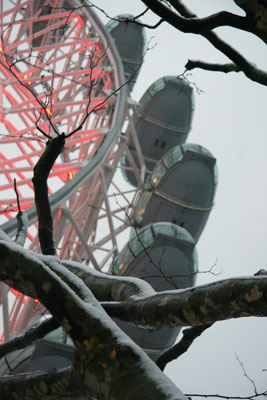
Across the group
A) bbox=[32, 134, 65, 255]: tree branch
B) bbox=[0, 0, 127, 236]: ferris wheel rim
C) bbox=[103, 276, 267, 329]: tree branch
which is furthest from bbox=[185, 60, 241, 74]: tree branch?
bbox=[0, 0, 127, 236]: ferris wheel rim

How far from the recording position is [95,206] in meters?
19.7

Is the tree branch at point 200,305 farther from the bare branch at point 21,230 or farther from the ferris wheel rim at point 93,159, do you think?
the ferris wheel rim at point 93,159

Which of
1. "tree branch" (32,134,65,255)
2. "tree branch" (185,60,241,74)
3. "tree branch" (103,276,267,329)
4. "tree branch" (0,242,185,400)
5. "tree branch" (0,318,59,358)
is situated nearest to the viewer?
"tree branch" (0,242,185,400)

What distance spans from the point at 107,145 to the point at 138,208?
7.31 metres

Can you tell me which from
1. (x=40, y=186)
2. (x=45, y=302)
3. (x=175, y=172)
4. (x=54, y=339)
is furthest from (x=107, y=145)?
(x=45, y=302)

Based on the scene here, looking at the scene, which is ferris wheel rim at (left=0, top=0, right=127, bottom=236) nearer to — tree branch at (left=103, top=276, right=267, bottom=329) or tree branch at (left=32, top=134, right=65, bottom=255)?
tree branch at (left=32, top=134, right=65, bottom=255)

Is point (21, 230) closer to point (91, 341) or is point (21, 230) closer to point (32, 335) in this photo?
point (32, 335)

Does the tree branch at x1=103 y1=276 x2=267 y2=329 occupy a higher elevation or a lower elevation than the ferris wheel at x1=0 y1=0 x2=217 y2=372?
lower

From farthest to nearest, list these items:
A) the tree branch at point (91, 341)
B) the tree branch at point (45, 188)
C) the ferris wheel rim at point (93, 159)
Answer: the ferris wheel rim at point (93, 159) < the tree branch at point (45, 188) < the tree branch at point (91, 341)

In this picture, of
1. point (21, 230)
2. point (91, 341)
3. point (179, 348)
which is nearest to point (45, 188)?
point (21, 230)

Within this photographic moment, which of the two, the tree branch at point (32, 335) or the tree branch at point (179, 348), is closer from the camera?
the tree branch at point (32, 335)

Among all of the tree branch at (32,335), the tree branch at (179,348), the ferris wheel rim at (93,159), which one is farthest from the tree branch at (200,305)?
the ferris wheel rim at (93,159)

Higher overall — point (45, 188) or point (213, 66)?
point (213, 66)

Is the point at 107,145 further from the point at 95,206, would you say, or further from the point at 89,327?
the point at 89,327
